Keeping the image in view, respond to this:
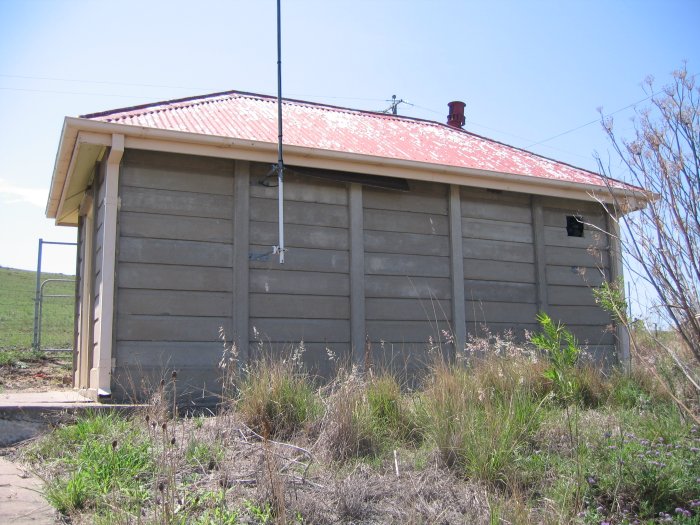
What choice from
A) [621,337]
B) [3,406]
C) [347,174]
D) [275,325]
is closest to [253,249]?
[275,325]

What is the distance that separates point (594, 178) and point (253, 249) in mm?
5682

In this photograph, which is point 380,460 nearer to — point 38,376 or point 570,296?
point 570,296

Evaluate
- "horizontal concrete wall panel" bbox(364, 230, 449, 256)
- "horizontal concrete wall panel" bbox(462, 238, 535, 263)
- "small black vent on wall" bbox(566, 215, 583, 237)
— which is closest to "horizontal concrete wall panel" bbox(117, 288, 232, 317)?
"horizontal concrete wall panel" bbox(364, 230, 449, 256)

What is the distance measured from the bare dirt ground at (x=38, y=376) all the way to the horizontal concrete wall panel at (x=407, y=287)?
5.24 metres

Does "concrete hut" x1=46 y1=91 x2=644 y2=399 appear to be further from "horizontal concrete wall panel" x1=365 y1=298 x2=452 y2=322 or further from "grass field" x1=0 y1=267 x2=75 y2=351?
"grass field" x1=0 y1=267 x2=75 y2=351

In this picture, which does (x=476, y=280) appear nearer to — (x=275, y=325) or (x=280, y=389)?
(x=275, y=325)

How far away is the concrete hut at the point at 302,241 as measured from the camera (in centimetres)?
730

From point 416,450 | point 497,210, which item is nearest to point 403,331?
point 497,210

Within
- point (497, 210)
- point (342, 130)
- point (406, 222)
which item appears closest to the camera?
point (406, 222)

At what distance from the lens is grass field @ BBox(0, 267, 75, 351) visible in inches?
662

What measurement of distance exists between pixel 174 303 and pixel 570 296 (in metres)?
5.58

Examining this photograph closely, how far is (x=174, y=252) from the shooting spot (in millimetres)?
7512

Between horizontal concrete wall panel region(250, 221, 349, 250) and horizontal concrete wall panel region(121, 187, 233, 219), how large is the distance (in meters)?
0.38

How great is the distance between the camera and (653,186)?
188 inches
